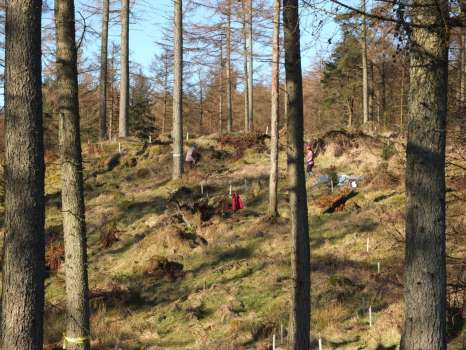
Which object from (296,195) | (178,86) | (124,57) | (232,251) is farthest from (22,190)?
(124,57)

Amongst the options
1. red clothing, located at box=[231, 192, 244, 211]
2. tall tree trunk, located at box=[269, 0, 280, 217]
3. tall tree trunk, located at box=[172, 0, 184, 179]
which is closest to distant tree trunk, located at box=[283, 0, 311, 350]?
tall tree trunk, located at box=[269, 0, 280, 217]

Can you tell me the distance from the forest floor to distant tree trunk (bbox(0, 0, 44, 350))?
2.02 m

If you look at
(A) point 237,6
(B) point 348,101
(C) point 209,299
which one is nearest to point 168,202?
(C) point 209,299

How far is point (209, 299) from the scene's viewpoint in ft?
38.8

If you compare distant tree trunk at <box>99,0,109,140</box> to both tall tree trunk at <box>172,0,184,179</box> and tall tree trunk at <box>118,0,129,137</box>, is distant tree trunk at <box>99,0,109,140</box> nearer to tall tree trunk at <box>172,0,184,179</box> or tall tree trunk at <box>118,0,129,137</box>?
tall tree trunk at <box>118,0,129,137</box>

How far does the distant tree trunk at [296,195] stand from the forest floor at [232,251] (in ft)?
4.47

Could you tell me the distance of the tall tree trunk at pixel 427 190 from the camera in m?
4.93

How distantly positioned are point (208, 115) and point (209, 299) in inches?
1641

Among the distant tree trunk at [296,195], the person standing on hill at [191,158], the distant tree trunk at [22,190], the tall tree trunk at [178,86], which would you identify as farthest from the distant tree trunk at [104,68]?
the distant tree trunk at [22,190]

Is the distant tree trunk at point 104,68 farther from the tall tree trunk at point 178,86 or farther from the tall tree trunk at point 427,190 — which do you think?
the tall tree trunk at point 427,190

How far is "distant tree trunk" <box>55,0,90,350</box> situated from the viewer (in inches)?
278

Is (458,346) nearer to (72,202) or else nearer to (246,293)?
(246,293)

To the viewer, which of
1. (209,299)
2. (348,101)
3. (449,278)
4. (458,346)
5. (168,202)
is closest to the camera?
(458,346)

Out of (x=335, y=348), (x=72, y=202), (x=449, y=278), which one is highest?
(x=72, y=202)
